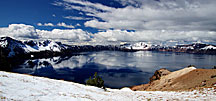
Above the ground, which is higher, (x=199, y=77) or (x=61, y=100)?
(x=61, y=100)

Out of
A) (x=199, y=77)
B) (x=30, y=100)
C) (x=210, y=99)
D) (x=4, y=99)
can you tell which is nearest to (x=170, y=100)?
(x=210, y=99)

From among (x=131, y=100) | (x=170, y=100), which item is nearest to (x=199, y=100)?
(x=170, y=100)

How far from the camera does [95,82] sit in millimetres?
51406

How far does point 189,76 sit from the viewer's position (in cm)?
4559

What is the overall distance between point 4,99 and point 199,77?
168 feet

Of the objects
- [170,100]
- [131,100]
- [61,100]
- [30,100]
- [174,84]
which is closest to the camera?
[30,100]

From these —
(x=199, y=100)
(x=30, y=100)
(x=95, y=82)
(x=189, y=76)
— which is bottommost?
A: (x=95, y=82)

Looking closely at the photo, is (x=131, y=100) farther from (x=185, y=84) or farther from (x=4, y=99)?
(x=185, y=84)

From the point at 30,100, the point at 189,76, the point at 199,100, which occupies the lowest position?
the point at 189,76

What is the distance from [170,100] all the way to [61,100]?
16185mm

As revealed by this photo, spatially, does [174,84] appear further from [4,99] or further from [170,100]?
[4,99]

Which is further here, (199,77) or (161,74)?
(161,74)

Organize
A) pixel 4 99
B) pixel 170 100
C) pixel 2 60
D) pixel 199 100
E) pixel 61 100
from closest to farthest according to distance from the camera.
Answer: pixel 4 99, pixel 61 100, pixel 199 100, pixel 170 100, pixel 2 60

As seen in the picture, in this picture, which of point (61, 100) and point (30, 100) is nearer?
point (30, 100)
